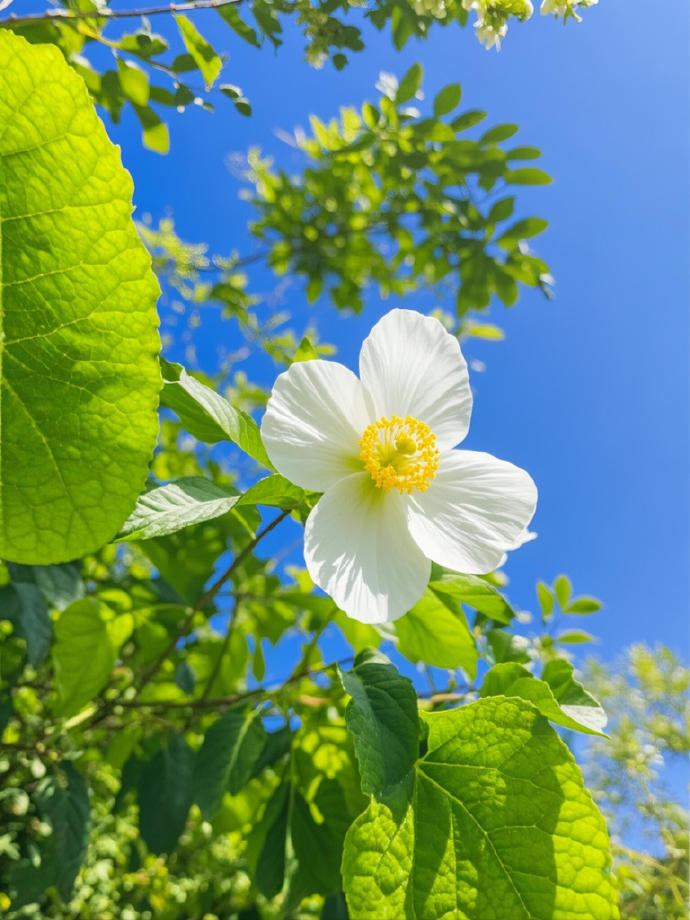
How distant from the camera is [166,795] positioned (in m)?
0.92

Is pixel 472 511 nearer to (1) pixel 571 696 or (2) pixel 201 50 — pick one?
(1) pixel 571 696

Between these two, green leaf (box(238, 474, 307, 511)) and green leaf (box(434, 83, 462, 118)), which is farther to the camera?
green leaf (box(434, 83, 462, 118))

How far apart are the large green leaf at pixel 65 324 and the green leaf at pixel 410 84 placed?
1301 mm

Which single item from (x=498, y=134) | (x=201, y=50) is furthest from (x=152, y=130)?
(x=498, y=134)

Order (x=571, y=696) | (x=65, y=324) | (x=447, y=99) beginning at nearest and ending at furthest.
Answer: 1. (x=65, y=324)
2. (x=571, y=696)
3. (x=447, y=99)

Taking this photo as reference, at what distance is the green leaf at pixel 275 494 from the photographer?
503 millimetres

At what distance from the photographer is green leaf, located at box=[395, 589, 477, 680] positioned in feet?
2.04

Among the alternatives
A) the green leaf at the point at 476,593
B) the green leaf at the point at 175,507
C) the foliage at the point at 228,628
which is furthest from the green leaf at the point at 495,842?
the green leaf at the point at 175,507

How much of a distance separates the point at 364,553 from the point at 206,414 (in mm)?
185

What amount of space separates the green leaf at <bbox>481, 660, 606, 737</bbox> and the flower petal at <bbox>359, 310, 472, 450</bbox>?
217 mm

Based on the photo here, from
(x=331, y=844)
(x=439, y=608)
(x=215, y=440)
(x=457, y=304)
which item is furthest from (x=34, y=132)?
(x=457, y=304)

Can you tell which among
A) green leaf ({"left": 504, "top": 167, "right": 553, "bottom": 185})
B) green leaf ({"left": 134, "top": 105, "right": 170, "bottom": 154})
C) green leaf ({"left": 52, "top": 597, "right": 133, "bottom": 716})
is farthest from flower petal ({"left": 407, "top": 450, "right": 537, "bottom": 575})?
green leaf ({"left": 504, "top": 167, "right": 553, "bottom": 185})

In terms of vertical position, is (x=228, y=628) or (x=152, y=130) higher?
(x=152, y=130)

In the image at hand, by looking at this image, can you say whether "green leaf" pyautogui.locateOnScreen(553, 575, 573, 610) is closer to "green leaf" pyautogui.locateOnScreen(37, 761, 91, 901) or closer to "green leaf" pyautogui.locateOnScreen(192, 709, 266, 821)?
"green leaf" pyautogui.locateOnScreen(192, 709, 266, 821)
